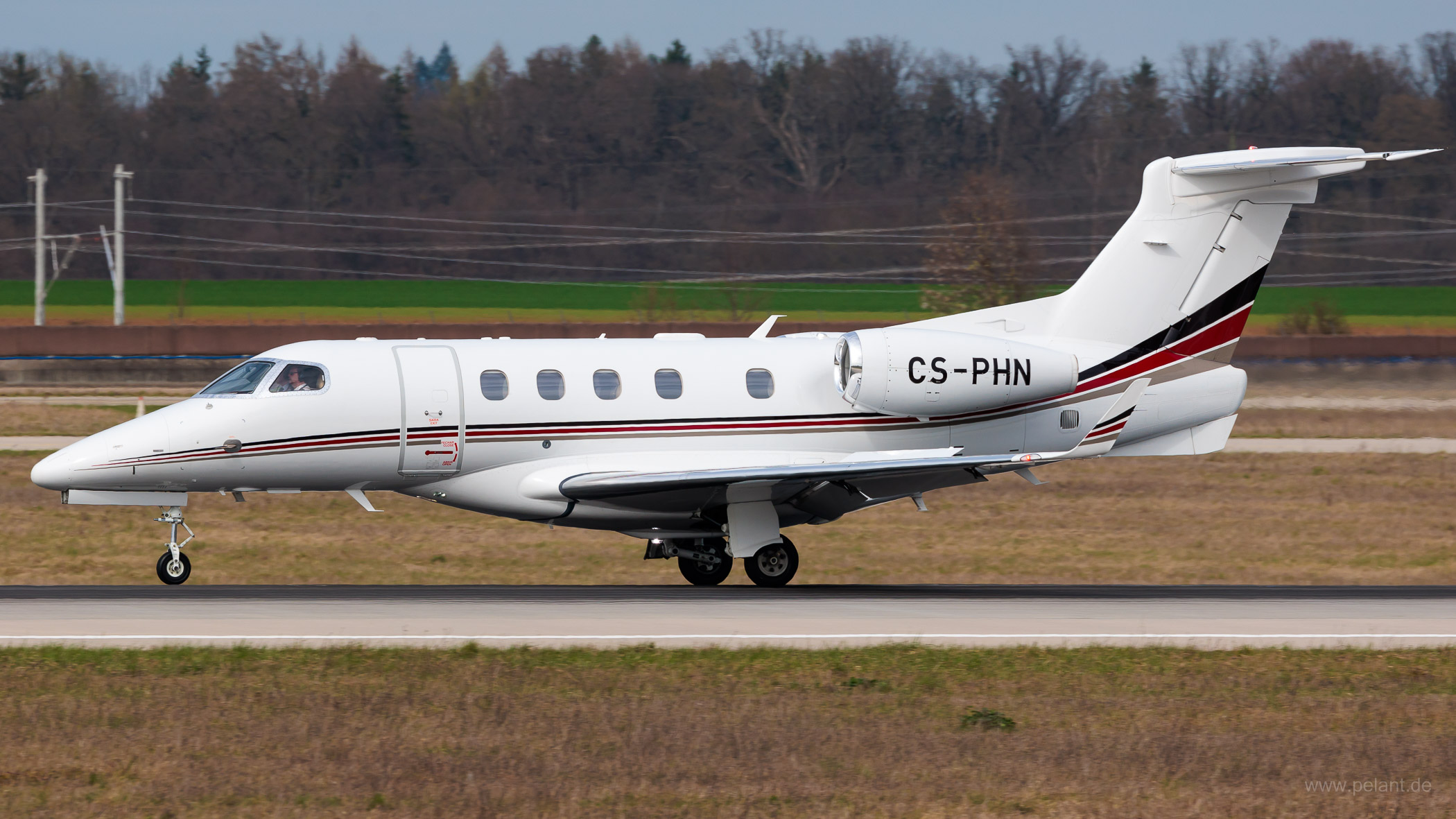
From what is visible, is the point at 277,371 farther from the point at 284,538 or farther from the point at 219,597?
the point at 284,538

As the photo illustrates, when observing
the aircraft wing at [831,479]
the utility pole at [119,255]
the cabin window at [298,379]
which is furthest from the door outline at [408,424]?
the utility pole at [119,255]

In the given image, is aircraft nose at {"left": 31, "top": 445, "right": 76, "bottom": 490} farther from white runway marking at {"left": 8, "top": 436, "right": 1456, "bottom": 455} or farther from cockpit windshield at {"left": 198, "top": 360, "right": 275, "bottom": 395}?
white runway marking at {"left": 8, "top": 436, "right": 1456, "bottom": 455}

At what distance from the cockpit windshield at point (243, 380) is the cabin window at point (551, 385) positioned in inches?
126

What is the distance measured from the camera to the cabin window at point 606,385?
20.4m

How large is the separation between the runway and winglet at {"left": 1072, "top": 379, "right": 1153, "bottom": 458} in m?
1.88

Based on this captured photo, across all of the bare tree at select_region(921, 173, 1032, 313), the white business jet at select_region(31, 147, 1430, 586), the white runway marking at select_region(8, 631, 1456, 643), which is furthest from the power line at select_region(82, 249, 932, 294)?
the white runway marking at select_region(8, 631, 1456, 643)

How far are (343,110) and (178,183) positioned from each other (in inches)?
541

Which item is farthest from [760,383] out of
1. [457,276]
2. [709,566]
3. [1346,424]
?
[457,276]

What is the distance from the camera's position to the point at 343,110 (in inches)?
4626

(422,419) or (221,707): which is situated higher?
(422,419)

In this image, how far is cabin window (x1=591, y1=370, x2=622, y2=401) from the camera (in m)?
20.4

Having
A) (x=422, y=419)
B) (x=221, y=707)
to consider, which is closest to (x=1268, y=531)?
(x=422, y=419)

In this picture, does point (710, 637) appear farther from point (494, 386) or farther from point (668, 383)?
point (494, 386)

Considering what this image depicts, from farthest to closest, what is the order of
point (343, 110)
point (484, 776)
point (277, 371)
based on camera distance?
1. point (343, 110)
2. point (277, 371)
3. point (484, 776)
